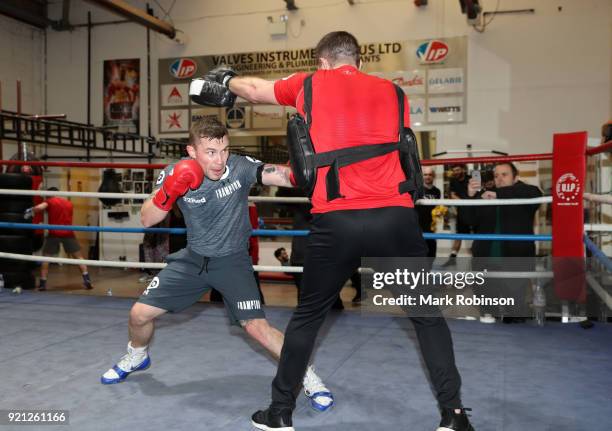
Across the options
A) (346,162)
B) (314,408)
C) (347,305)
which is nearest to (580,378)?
(314,408)

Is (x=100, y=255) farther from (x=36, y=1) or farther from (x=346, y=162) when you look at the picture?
(x=346, y=162)

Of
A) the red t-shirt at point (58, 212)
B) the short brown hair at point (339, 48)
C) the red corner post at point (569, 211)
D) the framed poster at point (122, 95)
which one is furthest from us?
the framed poster at point (122, 95)

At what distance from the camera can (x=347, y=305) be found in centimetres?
541

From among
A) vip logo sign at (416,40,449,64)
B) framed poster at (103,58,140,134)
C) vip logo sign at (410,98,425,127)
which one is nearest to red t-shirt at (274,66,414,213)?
vip logo sign at (410,98,425,127)

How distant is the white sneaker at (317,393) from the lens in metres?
2.04

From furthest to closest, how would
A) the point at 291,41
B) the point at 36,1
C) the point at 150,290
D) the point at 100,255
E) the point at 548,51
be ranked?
1. the point at 36,1
2. the point at 100,255
3. the point at 291,41
4. the point at 548,51
5. the point at 150,290

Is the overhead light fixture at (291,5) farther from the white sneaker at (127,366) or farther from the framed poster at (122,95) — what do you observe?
the white sneaker at (127,366)

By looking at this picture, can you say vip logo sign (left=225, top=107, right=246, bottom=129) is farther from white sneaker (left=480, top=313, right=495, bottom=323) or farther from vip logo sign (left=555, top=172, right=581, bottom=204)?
vip logo sign (left=555, top=172, right=581, bottom=204)

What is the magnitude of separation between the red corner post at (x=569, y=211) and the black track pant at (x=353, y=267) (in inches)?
63.1

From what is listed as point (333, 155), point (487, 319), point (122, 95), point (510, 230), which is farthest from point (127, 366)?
point (122, 95)

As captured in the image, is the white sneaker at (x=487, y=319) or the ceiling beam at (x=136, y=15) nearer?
the white sneaker at (x=487, y=319)

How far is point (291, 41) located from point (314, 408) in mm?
7447

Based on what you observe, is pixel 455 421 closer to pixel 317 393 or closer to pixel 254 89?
pixel 317 393

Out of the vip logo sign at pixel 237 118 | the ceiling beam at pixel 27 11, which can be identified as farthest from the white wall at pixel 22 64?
the vip logo sign at pixel 237 118
